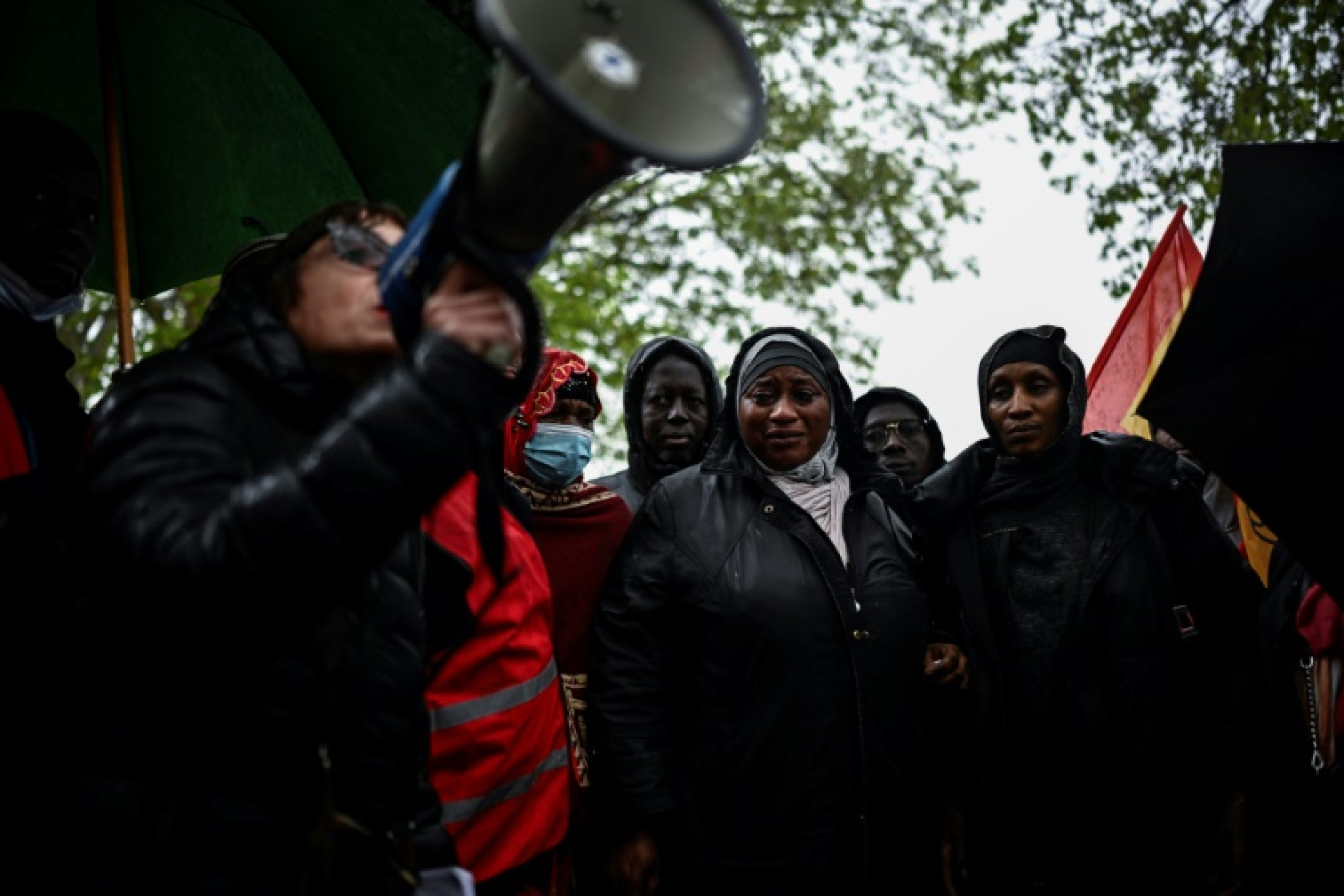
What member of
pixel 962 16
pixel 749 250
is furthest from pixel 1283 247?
pixel 749 250

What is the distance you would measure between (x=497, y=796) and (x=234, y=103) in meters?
1.84

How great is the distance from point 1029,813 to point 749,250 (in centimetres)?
1198

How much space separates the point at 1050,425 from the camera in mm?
4277

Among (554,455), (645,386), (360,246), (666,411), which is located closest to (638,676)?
(554,455)

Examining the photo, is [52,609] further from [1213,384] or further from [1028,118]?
[1028,118]

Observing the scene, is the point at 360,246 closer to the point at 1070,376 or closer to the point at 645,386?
the point at 1070,376

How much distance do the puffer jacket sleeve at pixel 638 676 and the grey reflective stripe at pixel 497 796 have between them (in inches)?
13.6

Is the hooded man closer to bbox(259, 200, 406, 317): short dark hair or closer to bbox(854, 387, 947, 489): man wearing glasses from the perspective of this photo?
bbox(854, 387, 947, 489): man wearing glasses

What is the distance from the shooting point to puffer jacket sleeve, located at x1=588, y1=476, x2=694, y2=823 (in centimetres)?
354

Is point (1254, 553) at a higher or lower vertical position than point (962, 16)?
lower

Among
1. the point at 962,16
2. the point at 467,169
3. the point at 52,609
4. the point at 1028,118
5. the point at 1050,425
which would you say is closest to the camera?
the point at 467,169

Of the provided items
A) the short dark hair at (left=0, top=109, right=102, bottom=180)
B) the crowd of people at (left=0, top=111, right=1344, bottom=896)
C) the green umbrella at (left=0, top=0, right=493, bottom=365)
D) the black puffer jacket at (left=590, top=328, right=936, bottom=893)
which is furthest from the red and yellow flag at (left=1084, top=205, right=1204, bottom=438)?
the short dark hair at (left=0, top=109, right=102, bottom=180)

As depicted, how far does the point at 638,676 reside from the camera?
3.66 meters

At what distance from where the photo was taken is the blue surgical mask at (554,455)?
13.8 feet
